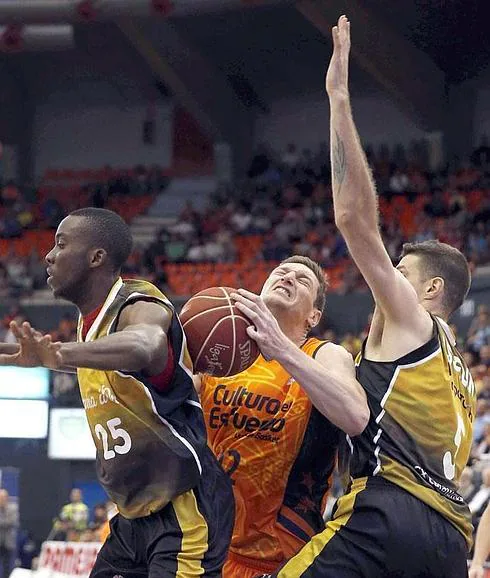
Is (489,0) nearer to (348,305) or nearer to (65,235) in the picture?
(348,305)

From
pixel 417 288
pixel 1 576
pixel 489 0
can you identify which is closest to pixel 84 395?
pixel 417 288

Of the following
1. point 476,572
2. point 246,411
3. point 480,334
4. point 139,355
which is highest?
point 139,355

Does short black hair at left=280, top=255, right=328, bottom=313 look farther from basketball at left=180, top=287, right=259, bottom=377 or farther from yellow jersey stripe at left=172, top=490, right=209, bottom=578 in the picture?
yellow jersey stripe at left=172, top=490, right=209, bottom=578

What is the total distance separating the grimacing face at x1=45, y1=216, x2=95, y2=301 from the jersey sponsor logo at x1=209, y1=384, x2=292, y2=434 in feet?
3.14

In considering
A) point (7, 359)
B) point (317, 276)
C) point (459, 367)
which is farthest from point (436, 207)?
point (7, 359)

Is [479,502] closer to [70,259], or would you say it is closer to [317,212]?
[70,259]

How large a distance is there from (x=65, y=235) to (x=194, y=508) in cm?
108

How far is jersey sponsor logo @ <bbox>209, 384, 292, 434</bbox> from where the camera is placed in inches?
192

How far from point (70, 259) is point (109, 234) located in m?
0.17

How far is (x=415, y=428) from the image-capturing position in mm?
4246

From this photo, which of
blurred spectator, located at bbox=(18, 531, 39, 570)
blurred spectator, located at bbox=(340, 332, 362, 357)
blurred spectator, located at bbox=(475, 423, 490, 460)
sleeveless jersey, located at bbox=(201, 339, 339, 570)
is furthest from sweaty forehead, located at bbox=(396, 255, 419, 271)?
blurred spectator, located at bbox=(18, 531, 39, 570)

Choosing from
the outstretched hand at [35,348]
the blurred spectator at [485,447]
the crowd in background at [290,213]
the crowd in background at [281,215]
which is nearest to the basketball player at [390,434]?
the outstretched hand at [35,348]

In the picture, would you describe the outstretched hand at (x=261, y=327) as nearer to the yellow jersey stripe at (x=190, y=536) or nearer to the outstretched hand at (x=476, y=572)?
the yellow jersey stripe at (x=190, y=536)

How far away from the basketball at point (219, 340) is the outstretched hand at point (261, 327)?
0.12 ft
